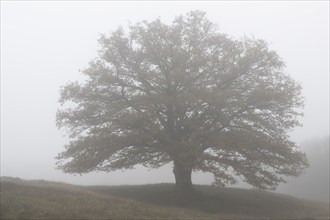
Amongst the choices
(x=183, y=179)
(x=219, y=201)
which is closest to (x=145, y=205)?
(x=183, y=179)

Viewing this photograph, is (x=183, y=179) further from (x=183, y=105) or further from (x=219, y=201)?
(x=183, y=105)

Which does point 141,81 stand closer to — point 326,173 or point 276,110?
point 276,110

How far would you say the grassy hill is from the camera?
829 inches

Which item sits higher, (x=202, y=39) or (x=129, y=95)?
(x=202, y=39)

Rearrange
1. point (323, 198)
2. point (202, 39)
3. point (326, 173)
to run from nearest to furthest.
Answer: point (202, 39)
point (323, 198)
point (326, 173)

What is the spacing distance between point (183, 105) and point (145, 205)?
Answer: 8823mm

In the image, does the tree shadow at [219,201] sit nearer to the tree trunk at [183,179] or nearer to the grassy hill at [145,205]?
the grassy hill at [145,205]

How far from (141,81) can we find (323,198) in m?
36.8

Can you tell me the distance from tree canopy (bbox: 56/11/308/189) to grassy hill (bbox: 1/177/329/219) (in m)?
2.25

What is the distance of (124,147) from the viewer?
3297 cm

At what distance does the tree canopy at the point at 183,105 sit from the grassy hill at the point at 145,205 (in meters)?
2.25

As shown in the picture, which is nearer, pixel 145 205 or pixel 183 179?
pixel 145 205

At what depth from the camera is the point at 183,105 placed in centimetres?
3225

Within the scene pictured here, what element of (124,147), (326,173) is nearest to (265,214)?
(124,147)
